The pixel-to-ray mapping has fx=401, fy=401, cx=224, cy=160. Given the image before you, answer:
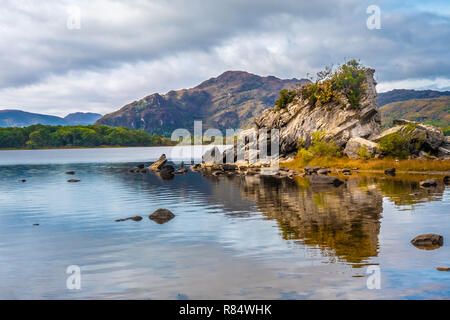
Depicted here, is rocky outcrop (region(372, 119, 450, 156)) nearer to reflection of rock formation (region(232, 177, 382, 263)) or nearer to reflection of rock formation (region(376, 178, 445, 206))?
reflection of rock formation (region(376, 178, 445, 206))

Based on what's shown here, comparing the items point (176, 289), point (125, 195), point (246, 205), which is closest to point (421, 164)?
point (246, 205)

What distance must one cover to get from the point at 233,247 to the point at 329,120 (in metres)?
78.4

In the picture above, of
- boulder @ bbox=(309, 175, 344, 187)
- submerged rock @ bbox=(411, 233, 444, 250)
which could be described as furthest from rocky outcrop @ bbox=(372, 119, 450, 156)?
submerged rock @ bbox=(411, 233, 444, 250)

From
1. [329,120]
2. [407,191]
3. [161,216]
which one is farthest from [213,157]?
[161,216]

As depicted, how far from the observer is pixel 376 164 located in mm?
78250

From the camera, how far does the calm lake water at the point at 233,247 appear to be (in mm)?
17531

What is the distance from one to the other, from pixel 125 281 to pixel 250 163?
85.1m

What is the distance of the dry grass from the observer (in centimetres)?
7168

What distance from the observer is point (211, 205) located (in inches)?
1750

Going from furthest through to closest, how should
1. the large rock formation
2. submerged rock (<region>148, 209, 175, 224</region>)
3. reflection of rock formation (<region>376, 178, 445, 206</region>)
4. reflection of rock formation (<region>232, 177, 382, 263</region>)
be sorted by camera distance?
the large rock formation → reflection of rock formation (<region>376, 178, 445, 206</region>) → submerged rock (<region>148, 209, 175, 224</region>) → reflection of rock formation (<region>232, 177, 382, 263</region>)

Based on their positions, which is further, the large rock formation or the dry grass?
the large rock formation

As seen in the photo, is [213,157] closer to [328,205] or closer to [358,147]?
[358,147]

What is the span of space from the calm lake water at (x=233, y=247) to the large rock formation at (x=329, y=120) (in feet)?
156

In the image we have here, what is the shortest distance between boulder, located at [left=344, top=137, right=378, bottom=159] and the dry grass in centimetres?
147
